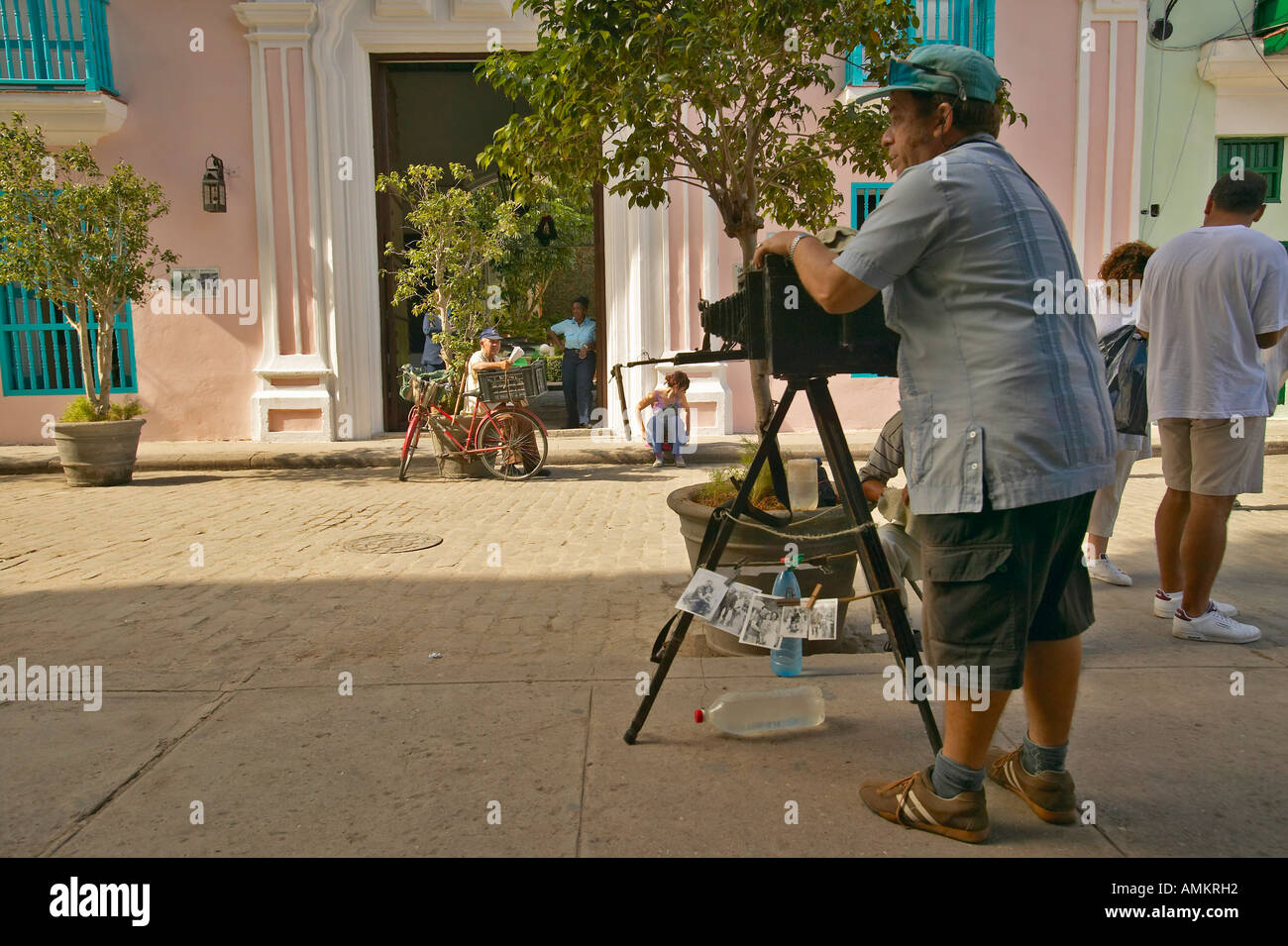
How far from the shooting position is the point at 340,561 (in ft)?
21.3

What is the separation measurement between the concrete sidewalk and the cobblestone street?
5.03 m

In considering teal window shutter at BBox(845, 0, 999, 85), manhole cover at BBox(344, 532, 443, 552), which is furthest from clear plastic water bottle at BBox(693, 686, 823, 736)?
teal window shutter at BBox(845, 0, 999, 85)

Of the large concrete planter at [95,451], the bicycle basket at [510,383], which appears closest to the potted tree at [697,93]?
the bicycle basket at [510,383]

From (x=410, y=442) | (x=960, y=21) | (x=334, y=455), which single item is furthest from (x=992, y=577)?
(x=960, y=21)

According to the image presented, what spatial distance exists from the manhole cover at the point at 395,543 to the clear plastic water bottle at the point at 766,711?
3.86 metres

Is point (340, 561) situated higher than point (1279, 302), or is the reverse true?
point (1279, 302)

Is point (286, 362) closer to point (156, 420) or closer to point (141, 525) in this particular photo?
point (156, 420)

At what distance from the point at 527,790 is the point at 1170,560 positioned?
10.7 ft

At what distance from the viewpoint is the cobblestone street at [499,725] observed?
2.76 meters

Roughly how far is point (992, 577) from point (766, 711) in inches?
51.6

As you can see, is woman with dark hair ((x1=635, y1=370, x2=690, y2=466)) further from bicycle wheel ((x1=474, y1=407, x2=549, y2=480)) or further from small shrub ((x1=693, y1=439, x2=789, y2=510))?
small shrub ((x1=693, y1=439, x2=789, y2=510))

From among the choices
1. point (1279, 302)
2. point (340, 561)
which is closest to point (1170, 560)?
point (1279, 302)

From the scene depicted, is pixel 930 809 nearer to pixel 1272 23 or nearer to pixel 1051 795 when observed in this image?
pixel 1051 795

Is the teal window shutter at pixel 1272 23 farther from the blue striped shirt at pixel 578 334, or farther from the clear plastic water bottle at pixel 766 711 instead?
the clear plastic water bottle at pixel 766 711
